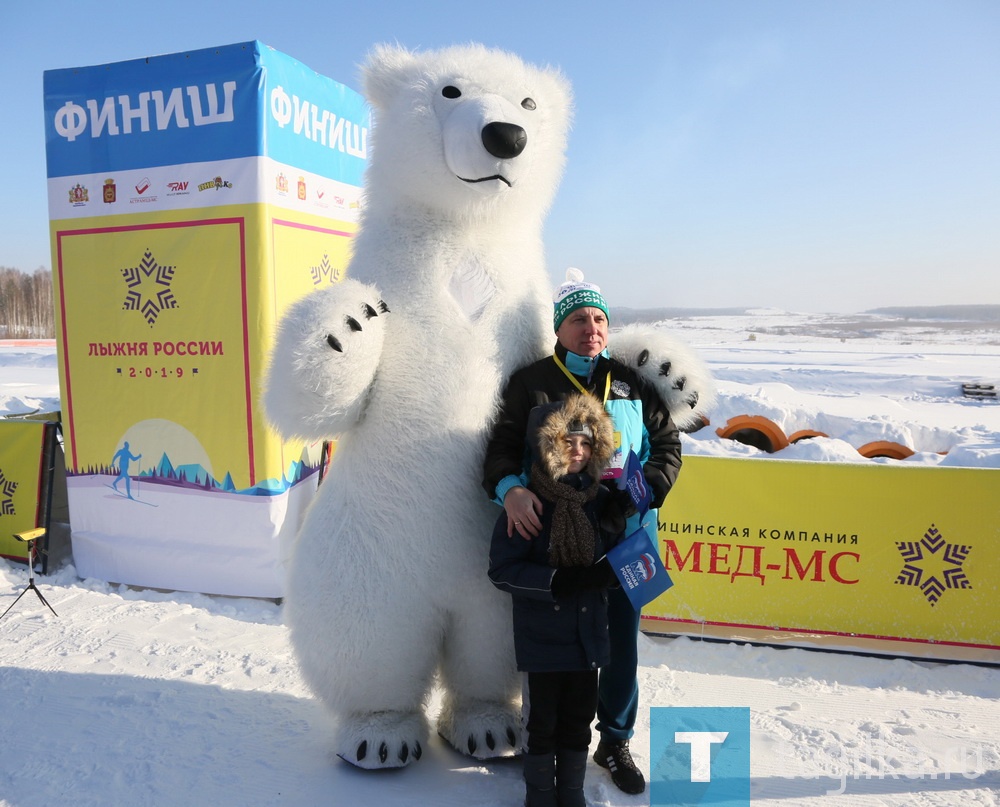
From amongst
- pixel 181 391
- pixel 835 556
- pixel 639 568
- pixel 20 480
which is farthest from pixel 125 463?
pixel 835 556

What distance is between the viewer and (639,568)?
195 cm

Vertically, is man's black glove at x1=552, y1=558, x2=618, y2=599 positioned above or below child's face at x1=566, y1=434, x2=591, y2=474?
below

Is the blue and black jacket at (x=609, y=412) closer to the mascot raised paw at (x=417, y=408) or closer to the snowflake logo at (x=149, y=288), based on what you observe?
the mascot raised paw at (x=417, y=408)

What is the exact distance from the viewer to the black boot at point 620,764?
85.9 inches

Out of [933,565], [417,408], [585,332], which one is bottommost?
[933,565]

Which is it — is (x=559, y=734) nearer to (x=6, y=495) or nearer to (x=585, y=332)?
(x=585, y=332)

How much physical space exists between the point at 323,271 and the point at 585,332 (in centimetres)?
271

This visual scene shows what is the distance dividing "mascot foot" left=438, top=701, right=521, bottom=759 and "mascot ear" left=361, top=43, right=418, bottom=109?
2.14 meters

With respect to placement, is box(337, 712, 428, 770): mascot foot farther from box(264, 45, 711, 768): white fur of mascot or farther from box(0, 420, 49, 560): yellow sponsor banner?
box(0, 420, 49, 560): yellow sponsor banner

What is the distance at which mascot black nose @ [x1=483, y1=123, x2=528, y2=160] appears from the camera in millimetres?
2086

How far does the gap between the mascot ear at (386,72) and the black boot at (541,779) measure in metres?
2.20

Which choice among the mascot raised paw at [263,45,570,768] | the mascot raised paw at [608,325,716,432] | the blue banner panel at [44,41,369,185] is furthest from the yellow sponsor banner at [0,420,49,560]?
the mascot raised paw at [608,325,716,432]

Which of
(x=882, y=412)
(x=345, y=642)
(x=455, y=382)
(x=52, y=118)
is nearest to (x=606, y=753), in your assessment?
(x=345, y=642)

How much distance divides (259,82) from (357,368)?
245cm
